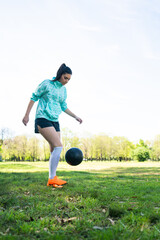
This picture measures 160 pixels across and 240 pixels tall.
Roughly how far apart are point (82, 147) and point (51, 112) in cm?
5600

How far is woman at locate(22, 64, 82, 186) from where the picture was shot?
537 cm

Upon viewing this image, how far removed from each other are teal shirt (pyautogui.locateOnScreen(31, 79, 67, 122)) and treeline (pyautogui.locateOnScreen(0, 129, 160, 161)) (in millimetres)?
48588

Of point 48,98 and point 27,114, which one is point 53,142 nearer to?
point 27,114

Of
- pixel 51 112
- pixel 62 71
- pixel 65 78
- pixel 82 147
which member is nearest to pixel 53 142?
pixel 51 112

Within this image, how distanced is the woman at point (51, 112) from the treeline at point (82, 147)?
159 ft

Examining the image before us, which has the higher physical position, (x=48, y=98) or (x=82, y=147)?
(x=48, y=98)

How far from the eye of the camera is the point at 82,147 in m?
60.8

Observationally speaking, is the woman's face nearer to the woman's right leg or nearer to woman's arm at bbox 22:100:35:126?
woman's arm at bbox 22:100:35:126

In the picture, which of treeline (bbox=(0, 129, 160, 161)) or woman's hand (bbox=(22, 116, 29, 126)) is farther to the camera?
treeline (bbox=(0, 129, 160, 161))

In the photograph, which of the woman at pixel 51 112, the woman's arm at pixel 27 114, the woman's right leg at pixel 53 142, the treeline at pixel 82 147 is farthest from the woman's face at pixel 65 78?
the treeline at pixel 82 147

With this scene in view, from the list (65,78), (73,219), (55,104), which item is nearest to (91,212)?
(73,219)

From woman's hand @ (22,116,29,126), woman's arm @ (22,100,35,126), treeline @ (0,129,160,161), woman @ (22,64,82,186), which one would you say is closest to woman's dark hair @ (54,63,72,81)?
woman @ (22,64,82,186)

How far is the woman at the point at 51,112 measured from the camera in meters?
5.37

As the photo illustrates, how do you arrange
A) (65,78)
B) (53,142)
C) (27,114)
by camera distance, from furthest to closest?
(65,78) → (27,114) → (53,142)
